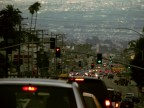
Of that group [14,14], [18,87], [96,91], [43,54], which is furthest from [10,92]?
[43,54]

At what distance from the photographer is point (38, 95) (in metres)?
8.41

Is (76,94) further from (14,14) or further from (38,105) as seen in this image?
(14,14)

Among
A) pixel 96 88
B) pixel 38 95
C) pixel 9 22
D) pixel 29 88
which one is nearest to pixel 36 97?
pixel 38 95

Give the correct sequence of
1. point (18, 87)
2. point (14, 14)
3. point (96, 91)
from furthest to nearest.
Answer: point (14, 14) < point (96, 91) < point (18, 87)

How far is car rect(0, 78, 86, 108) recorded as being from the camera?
8.30 m

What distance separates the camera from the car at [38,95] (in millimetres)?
8305

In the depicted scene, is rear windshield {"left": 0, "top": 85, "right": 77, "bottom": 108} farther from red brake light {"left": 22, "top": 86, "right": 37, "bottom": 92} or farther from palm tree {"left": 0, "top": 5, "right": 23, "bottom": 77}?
palm tree {"left": 0, "top": 5, "right": 23, "bottom": 77}

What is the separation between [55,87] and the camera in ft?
27.3

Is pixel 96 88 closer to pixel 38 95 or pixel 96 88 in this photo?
pixel 96 88

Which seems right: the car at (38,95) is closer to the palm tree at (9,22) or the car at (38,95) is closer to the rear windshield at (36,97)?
the rear windshield at (36,97)

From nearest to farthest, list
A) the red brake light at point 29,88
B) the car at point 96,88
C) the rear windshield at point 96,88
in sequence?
the red brake light at point 29,88
the car at point 96,88
the rear windshield at point 96,88

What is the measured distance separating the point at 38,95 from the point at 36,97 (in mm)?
41

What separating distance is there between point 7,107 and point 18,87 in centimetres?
33

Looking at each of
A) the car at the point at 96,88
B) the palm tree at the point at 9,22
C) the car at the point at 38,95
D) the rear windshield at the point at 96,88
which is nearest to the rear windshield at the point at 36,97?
the car at the point at 38,95
